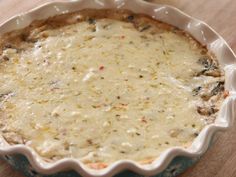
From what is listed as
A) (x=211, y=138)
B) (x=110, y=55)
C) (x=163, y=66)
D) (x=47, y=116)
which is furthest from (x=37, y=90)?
(x=211, y=138)

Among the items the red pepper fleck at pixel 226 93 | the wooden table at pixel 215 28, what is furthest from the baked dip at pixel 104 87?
the wooden table at pixel 215 28

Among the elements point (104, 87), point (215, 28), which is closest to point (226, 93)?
point (104, 87)

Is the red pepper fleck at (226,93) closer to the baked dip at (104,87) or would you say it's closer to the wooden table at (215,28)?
the baked dip at (104,87)

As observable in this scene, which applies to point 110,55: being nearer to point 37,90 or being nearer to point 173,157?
point 37,90

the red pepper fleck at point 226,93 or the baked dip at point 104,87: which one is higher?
the baked dip at point 104,87

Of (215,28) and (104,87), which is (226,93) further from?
(215,28)
